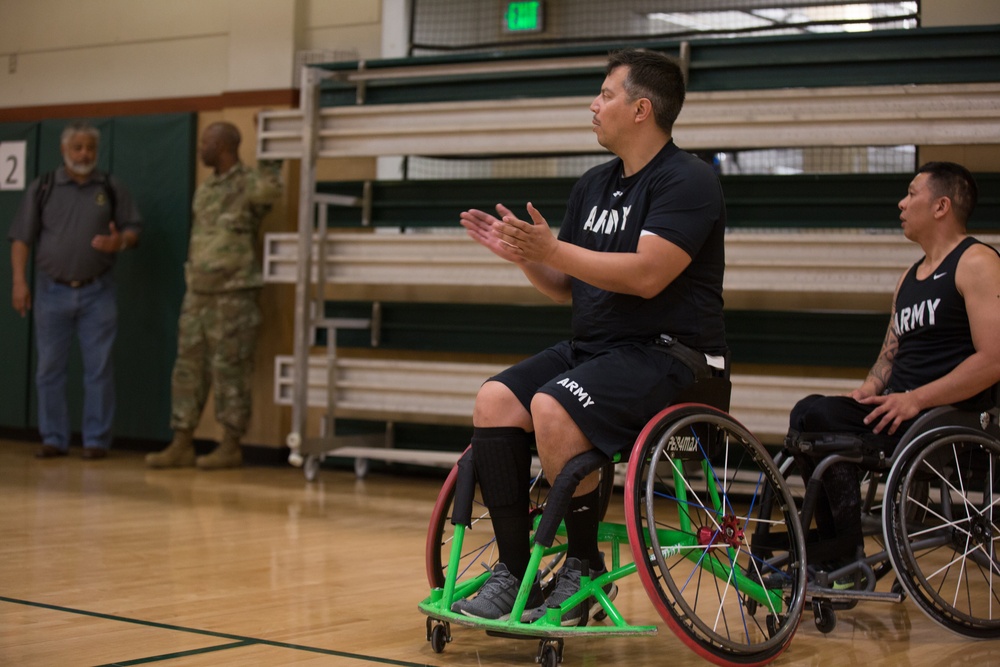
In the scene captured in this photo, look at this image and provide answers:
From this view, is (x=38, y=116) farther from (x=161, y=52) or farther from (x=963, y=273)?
(x=963, y=273)

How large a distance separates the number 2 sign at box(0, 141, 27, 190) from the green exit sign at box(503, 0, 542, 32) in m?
2.88

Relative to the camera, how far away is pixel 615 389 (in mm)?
2244

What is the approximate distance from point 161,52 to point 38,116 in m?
0.90

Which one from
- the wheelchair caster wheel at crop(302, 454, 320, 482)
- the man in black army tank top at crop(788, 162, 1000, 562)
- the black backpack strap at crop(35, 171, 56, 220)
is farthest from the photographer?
the black backpack strap at crop(35, 171, 56, 220)

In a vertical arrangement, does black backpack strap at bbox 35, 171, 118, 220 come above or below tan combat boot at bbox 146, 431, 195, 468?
above

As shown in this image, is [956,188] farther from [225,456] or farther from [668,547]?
[225,456]

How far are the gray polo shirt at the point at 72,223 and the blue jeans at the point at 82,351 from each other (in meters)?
0.09

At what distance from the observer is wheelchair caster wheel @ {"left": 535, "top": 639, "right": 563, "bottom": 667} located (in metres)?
2.15

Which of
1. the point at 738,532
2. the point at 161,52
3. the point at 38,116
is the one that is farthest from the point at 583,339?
the point at 38,116

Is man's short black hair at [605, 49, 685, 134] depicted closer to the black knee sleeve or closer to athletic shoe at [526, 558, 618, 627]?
the black knee sleeve

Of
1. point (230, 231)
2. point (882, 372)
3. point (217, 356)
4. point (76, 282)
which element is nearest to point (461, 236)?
point (230, 231)

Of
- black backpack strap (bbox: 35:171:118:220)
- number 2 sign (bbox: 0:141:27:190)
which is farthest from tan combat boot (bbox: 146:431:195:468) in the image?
number 2 sign (bbox: 0:141:27:190)

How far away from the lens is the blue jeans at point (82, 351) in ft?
19.5

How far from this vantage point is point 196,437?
20.1 feet
